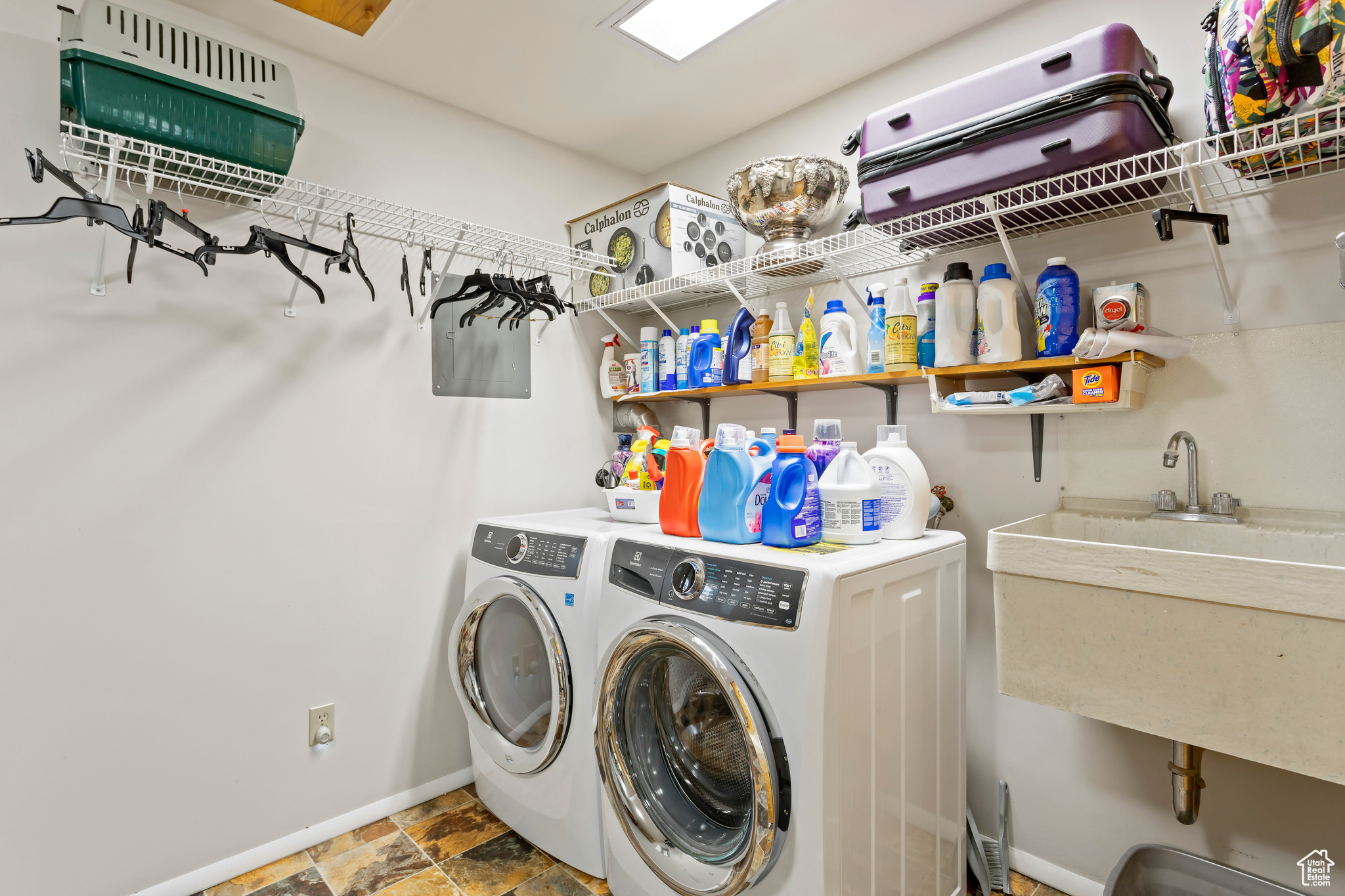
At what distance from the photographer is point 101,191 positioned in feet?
5.65

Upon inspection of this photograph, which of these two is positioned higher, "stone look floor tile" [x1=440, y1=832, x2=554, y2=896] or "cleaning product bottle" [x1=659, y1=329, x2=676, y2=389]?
"cleaning product bottle" [x1=659, y1=329, x2=676, y2=389]

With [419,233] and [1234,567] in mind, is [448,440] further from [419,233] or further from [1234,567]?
[1234,567]

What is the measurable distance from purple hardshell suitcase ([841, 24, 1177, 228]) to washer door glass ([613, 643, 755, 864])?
1278 mm

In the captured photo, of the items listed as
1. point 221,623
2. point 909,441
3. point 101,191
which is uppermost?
point 101,191

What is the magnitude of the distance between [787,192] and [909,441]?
0.89 metres

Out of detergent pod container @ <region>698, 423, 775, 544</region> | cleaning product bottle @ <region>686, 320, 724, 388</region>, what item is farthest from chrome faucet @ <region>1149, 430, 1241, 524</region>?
cleaning product bottle @ <region>686, 320, 724, 388</region>

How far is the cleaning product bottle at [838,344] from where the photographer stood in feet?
6.61

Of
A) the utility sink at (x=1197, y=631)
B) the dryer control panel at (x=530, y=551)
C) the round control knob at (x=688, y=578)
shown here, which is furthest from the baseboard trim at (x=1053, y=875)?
the dryer control panel at (x=530, y=551)

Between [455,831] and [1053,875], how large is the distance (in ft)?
5.86

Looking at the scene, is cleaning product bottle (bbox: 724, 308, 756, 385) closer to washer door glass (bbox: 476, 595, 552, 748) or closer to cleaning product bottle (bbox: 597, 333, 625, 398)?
cleaning product bottle (bbox: 597, 333, 625, 398)

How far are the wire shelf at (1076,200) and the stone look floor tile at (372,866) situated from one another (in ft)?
6.57

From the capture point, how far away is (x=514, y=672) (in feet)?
6.96

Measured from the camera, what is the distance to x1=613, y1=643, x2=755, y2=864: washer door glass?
1.55 meters

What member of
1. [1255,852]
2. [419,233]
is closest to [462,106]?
[419,233]
